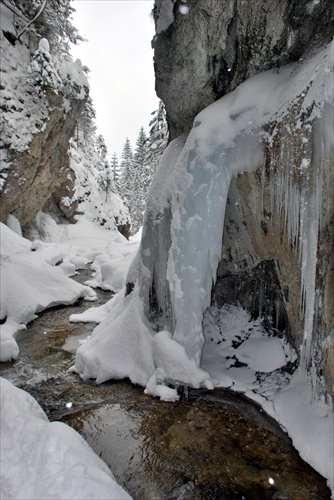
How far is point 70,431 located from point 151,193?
3851mm

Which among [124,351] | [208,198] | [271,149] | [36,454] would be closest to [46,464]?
[36,454]

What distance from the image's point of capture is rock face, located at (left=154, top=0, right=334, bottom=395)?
11.9 ft

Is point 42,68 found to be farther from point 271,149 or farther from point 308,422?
point 308,422

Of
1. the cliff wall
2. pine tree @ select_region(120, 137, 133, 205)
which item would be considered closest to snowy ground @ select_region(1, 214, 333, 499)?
the cliff wall

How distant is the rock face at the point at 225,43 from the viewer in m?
4.00

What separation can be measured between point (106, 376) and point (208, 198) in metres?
3.38

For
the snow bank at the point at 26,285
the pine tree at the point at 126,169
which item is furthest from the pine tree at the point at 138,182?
the snow bank at the point at 26,285

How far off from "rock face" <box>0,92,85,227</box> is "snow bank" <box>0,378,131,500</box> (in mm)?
11042

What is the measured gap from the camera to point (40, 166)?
564 inches

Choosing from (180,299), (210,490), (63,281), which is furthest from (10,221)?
(210,490)

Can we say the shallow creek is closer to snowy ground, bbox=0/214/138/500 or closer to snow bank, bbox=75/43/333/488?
snow bank, bbox=75/43/333/488

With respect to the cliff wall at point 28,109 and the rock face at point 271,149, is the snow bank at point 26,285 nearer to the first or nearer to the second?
the cliff wall at point 28,109

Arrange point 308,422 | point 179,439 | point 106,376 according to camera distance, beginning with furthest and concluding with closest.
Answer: point 106,376, point 179,439, point 308,422

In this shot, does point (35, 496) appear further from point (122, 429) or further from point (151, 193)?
point (151, 193)
